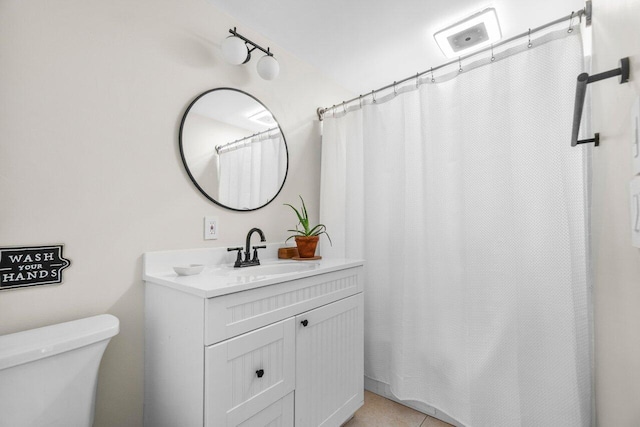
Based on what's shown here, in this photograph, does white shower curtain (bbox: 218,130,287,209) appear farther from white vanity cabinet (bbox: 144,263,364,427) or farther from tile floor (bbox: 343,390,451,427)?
tile floor (bbox: 343,390,451,427)

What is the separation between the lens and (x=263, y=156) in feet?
5.92

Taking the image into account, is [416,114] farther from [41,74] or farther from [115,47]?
[41,74]

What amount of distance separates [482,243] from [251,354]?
1.23 metres

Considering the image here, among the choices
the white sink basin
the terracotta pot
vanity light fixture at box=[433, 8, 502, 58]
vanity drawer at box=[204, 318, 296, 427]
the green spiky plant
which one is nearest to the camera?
vanity drawer at box=[204, 318, 296, 427]

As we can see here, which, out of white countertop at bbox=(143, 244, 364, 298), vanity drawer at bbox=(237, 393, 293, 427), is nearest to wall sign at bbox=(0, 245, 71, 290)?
white countertop at bbox=(143, 244, 364, 298)

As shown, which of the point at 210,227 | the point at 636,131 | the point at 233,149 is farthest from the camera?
the point at 233,149

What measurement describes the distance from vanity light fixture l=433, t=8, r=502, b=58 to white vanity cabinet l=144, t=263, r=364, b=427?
5.06 ft

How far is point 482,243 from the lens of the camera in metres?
1.47

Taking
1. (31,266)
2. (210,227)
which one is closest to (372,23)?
(210,227)

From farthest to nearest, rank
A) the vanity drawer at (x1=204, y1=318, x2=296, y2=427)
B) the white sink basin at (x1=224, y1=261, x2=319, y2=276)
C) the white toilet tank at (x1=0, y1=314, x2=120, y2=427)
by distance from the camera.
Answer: the white sink basin at (x1=224, y1=261, x2=319, y2=276)
the vanity drawer at (x1=204, y1=318, x2=296, y2=427)
the white toilet tank at (x1=0, y1=314, x2=120, y2=427)

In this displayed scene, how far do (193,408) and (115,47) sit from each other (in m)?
1.47

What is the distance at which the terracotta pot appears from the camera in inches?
68.2

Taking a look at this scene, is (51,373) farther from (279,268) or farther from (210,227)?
(279,268)

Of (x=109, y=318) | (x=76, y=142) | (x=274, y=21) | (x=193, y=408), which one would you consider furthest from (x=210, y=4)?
(x=193, y=408)
